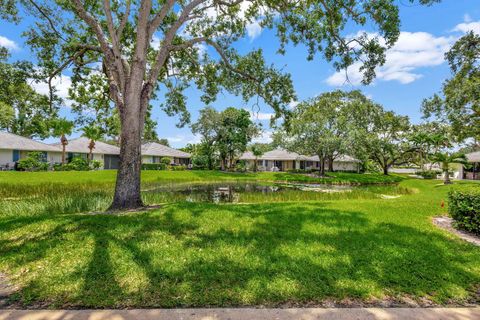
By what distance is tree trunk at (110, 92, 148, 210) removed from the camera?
27.0ft

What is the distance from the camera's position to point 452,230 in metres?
7.01

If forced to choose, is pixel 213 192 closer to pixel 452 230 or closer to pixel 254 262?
pixel 452 230

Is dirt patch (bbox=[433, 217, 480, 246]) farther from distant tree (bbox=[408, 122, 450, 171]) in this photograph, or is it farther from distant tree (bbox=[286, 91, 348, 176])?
distant tree (bbox=[408, 122, 450, 171])

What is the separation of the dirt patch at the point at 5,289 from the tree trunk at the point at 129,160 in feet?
13.6

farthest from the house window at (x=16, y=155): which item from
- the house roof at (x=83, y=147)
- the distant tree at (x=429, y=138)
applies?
the distant tree at (x=429, y=138)

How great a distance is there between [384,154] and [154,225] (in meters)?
45.4

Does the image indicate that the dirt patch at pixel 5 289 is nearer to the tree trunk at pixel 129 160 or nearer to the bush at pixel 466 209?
the tree trunk at pixel 129 160

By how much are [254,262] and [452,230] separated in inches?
235

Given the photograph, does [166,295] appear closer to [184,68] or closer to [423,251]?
[423,251]

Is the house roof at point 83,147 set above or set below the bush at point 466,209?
above

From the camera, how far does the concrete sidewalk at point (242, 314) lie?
3066 millimetres

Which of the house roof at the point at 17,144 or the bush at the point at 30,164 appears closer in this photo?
the bush at the point at 30,164

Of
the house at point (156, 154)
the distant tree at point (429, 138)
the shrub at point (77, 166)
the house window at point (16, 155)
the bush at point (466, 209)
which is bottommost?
the bush at point (466, 209)

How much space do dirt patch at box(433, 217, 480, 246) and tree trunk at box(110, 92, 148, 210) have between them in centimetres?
897
